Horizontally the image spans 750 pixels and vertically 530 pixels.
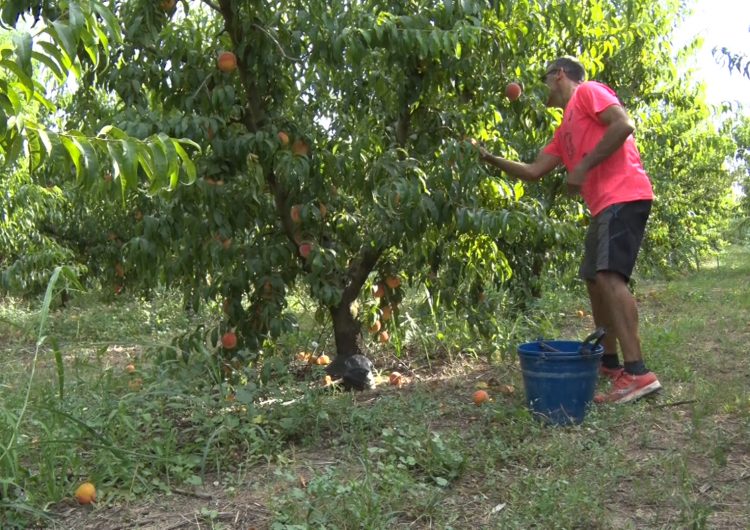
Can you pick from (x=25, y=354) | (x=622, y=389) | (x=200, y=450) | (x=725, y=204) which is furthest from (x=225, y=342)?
(x=725, y=204)

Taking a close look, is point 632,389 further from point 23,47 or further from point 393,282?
point 23,47

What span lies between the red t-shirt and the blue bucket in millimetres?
750

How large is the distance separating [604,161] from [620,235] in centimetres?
38

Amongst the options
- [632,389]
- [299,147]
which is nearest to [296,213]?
[299,147]

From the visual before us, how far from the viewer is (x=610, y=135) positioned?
360 cm

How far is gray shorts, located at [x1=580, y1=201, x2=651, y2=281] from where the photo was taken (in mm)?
3646

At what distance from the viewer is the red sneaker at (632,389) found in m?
3.60

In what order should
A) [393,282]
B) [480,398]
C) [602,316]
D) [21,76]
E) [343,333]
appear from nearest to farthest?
[21,76] → [480,398] → [602,316] → [343,333] → [393,282]

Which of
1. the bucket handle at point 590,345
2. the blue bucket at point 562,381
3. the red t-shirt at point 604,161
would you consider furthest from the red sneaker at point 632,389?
the red t-shirt at point 604,161

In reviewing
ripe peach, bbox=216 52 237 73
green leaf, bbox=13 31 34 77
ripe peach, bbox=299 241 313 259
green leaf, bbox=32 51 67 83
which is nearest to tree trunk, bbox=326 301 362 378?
ripe peach, bbox=299 241 313 259

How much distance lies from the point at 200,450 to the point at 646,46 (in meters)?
5.03

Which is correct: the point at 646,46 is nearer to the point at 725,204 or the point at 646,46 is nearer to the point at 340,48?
the point at 340,48

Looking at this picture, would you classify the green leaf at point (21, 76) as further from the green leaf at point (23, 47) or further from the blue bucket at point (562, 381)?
the blue bucket at point (562, 381)

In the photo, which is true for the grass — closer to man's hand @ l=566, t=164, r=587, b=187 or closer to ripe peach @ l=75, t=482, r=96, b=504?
ripe peach @ l=75, t=482, r=96, b=504
